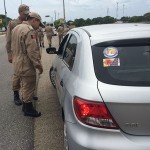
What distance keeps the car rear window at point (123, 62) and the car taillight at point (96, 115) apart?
9.7 inches

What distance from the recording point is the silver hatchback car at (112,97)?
2.88m

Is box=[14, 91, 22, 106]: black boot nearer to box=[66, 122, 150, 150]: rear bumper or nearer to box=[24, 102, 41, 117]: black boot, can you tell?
box=[24, 102, 41, 117]: black boot

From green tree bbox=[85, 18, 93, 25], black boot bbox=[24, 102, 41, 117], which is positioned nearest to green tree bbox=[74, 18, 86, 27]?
green tree bbox=[85, 18, 93, 25]

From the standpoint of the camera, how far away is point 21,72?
554cm

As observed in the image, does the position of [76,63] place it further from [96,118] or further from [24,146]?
[24,146]

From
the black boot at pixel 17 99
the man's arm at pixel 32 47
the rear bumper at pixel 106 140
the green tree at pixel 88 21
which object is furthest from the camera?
the green tree at pixel 88 21

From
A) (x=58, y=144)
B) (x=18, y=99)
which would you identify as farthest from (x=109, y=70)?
(x=18, y=99)

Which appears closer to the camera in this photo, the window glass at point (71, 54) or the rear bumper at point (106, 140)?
the rear bumper at point (106, 140)

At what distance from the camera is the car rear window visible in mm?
3023

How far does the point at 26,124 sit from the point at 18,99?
132cm

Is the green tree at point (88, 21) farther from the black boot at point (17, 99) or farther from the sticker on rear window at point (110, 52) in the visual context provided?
the sticker on rear window at point (110, 52)

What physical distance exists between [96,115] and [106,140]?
0.76 ft

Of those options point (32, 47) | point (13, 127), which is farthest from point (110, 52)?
point (13, 127)

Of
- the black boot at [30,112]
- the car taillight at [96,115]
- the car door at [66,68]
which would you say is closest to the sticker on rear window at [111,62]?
the car taillight at [96,115]
